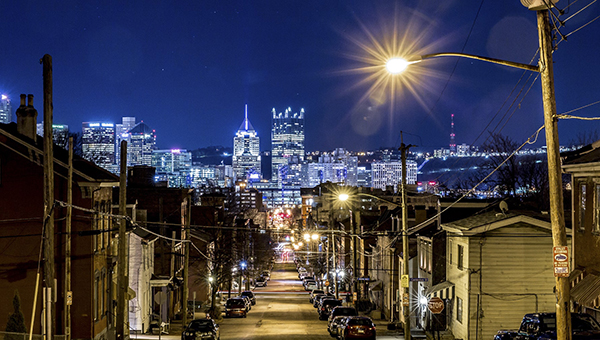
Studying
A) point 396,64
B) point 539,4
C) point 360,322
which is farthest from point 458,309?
point 539,4

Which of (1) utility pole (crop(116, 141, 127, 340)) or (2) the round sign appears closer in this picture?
(1) utility pole (crop(116, 141, 127, 340))

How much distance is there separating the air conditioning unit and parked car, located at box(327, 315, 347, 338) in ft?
84.3

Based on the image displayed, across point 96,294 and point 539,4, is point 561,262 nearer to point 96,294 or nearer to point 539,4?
point 539,4

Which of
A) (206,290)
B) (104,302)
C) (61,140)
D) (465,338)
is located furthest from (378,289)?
(61,140)

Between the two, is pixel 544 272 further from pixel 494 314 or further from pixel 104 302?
pixel 104 302

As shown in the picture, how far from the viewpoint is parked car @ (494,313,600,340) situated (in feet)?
62.2

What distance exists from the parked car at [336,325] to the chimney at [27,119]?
61.6 ft

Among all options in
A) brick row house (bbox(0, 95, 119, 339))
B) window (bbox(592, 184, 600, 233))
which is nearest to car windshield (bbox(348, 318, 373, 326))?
brick row house (bbox(0, 95, 119, 339))

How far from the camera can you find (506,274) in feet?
104

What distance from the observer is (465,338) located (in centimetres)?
3203

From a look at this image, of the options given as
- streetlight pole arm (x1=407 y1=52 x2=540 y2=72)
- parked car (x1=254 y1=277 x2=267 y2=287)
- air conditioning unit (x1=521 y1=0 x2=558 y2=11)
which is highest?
air conditioning unit (x1=521 y1=0 x2=558 y2=11)

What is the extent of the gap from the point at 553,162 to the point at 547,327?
1165 cm

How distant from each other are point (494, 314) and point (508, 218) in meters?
4.81

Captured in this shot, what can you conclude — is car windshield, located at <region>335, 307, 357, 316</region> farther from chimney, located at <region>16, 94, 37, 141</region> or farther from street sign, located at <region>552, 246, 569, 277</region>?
street sign, located at <region>552, 246, 569, 277</region>
